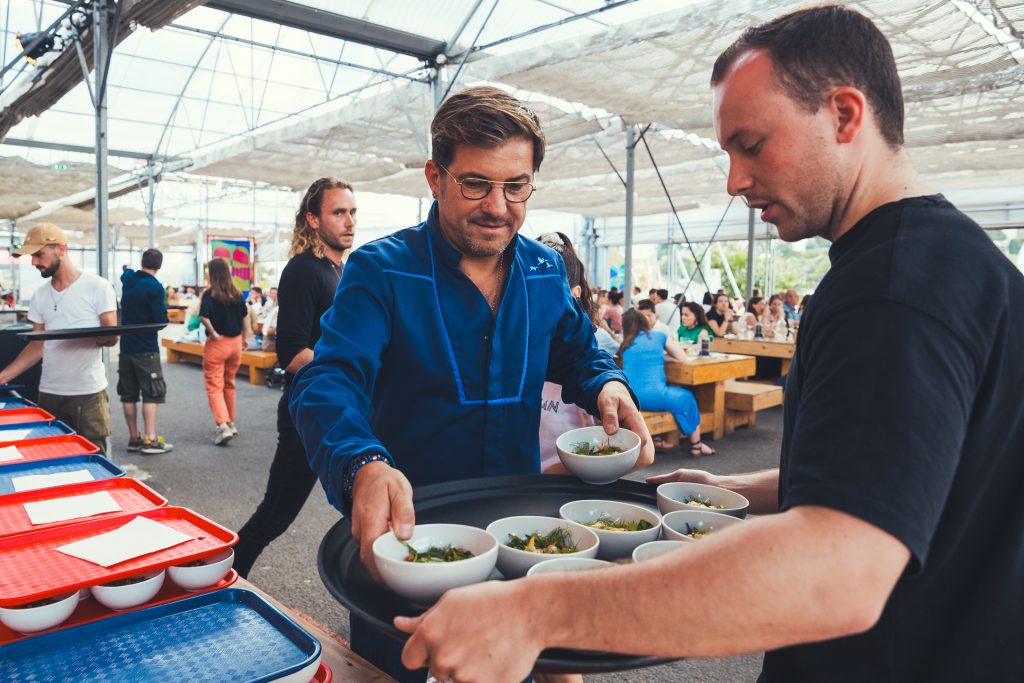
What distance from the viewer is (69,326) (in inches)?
146

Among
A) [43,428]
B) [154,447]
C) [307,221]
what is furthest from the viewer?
[154,447]

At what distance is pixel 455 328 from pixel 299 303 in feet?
5.40

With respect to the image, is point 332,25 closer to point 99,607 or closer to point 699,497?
point 99,607

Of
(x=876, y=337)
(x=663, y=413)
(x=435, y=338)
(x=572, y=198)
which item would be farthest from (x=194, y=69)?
(x=876, y=337)

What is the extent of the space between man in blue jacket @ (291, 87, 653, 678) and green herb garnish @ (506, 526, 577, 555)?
0.37 metres

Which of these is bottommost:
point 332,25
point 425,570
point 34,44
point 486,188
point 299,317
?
point 425,570

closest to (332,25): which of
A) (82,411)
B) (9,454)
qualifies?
(82,411)

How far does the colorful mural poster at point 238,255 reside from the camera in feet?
45.4

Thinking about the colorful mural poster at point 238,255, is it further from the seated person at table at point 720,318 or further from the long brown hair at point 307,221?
the long brown hair at point 307,221

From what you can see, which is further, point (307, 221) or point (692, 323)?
point (692, 323)

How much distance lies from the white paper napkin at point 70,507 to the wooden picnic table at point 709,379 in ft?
17.1

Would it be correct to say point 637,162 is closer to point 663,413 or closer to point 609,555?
point 663,413

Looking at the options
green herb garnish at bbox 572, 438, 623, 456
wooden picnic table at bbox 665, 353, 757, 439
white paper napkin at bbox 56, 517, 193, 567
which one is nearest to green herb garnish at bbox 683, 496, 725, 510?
green herb garnish at bbox 572, 438, 623, 456

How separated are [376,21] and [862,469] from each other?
22.5ft
